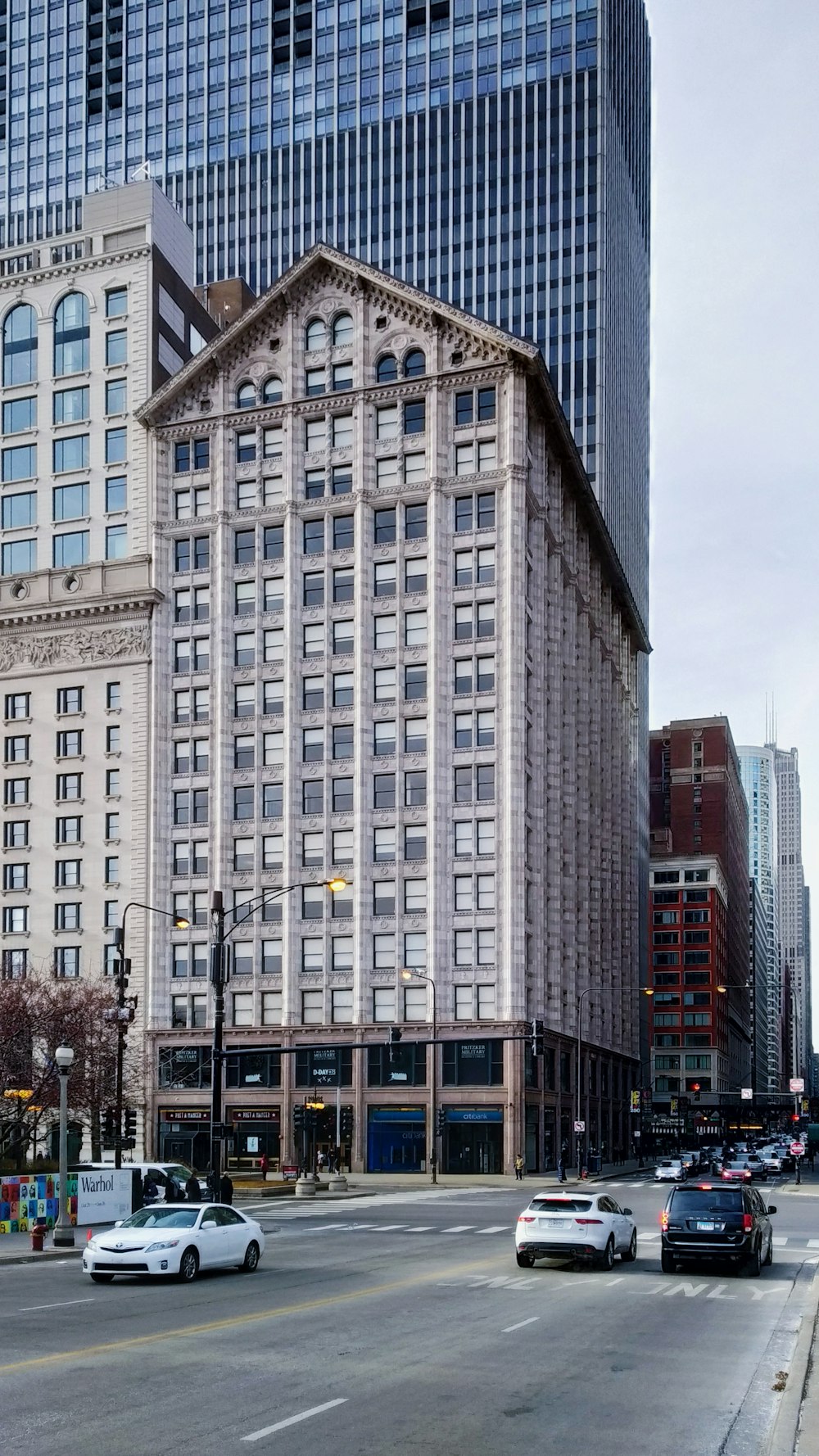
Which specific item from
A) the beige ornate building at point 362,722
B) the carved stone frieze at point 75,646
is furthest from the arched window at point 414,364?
the carved stone frieze at point 75,646

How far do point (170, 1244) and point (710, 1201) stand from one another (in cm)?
1038

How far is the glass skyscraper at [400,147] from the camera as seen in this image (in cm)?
15162

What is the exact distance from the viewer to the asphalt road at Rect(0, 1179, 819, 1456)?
595 inches

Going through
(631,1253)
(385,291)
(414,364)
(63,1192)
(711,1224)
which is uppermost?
(385,291)

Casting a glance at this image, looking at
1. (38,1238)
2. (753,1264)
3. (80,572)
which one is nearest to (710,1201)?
(753,1264)

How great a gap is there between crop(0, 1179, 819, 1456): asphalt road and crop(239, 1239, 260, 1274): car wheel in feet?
1.02

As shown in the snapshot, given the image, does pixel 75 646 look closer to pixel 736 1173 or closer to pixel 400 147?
pixel 736 1173

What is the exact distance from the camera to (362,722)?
9419 centimetres

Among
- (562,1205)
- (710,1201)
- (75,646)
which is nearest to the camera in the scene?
(710,1201)

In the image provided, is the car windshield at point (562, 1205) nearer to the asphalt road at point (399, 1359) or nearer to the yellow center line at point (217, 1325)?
the asphalt road at point (399, 1359)

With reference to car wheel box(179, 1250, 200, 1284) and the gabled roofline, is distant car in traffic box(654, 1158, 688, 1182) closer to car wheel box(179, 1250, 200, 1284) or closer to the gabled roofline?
the gabled roofline

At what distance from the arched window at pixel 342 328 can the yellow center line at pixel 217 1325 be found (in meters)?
76.6

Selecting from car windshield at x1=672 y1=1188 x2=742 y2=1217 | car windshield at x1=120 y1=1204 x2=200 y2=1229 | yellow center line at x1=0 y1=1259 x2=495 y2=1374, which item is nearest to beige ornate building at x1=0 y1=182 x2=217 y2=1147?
car windshield at x1=120 y1=1204 x2=200 y2=1229

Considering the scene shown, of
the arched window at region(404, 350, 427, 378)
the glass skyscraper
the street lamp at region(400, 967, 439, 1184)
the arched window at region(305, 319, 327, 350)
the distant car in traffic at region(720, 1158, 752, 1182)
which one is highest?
the glass skyscraper
